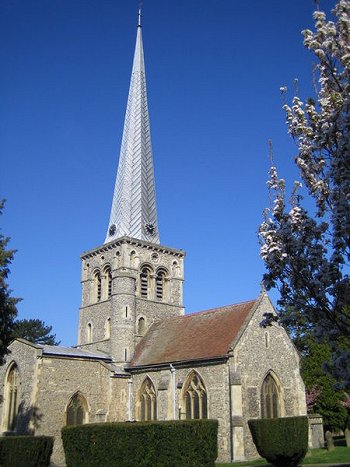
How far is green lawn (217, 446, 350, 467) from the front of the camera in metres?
22.2

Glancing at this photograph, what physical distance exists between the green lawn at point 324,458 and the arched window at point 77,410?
9.18 meters

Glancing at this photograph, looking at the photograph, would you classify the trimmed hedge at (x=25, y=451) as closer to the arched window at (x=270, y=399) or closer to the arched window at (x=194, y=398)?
the arched window at (x=194, y=398)

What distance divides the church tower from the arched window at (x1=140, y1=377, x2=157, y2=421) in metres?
2.98

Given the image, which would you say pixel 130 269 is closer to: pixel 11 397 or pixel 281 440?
pixel 11 397

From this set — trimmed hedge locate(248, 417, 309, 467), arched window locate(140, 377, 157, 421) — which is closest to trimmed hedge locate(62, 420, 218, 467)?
trimmed hedge locate(248, 417, 309, 467)

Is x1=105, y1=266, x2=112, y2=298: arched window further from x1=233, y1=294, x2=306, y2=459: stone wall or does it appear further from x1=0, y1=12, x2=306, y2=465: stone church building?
x1=233, y1=294, x2=306, y2=459: stone wall

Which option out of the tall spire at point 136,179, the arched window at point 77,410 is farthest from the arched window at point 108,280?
the arched window at point 77,410

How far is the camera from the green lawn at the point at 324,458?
874 inches

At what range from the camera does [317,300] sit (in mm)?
8797

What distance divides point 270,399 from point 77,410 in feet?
34.1

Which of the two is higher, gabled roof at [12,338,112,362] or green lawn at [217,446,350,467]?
gabled roof at [12,338,112,362]

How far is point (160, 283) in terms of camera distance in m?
37.7

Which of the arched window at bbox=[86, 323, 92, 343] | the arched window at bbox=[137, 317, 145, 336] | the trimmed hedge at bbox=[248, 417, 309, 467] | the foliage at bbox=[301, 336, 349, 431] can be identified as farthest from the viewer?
the arched window at bbox=[86, 323, 92, 343]

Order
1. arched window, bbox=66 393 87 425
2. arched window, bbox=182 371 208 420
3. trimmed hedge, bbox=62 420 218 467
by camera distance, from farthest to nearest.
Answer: arched window, bbox=66 393 87 425 < arched window, bbox=182 371 208 420 < trimmed hedge, bbox=62 420 218 467
